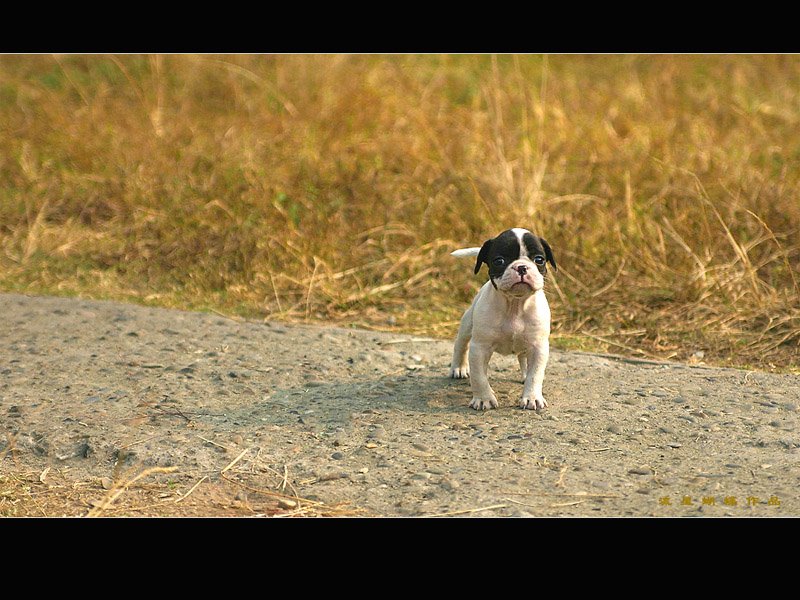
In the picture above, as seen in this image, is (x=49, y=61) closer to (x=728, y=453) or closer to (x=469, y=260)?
(x=469, y=260)

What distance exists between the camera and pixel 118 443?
3.71 meters

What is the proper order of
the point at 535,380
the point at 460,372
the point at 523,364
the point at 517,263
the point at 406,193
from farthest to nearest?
1. the point at 406,193
2. the point at 460,372
3. the point at 523,364
4. the point at 535,380
5. the point at 517,263

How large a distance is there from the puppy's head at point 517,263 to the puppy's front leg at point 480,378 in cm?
32

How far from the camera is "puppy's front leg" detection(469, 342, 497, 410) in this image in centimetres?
407

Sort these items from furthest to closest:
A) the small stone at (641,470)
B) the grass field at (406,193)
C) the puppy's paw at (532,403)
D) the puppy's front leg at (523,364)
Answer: the grass field at (406,193) → the puppy's front leg at (523,364) → the puppy's paw at (532,403) → the small stone at (641,470)

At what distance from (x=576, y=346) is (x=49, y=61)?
9476 millimetres

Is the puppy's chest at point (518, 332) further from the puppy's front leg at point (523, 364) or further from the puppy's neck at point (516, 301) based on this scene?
the puppy's front leg at point (523, 364)

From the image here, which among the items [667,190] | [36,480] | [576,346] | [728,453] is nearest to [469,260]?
[576,346]

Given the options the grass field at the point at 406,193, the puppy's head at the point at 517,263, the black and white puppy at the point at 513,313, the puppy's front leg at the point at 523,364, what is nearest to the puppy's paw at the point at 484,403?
the black and white puppy at the point at 513,313

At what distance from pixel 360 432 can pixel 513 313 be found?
2.91 ft

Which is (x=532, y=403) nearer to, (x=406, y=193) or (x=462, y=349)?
(x=462, y=349)

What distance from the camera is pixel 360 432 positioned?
389 centimetres

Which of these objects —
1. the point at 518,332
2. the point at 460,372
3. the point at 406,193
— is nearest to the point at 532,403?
the point at 518,332

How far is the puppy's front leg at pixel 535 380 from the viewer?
4.09m
